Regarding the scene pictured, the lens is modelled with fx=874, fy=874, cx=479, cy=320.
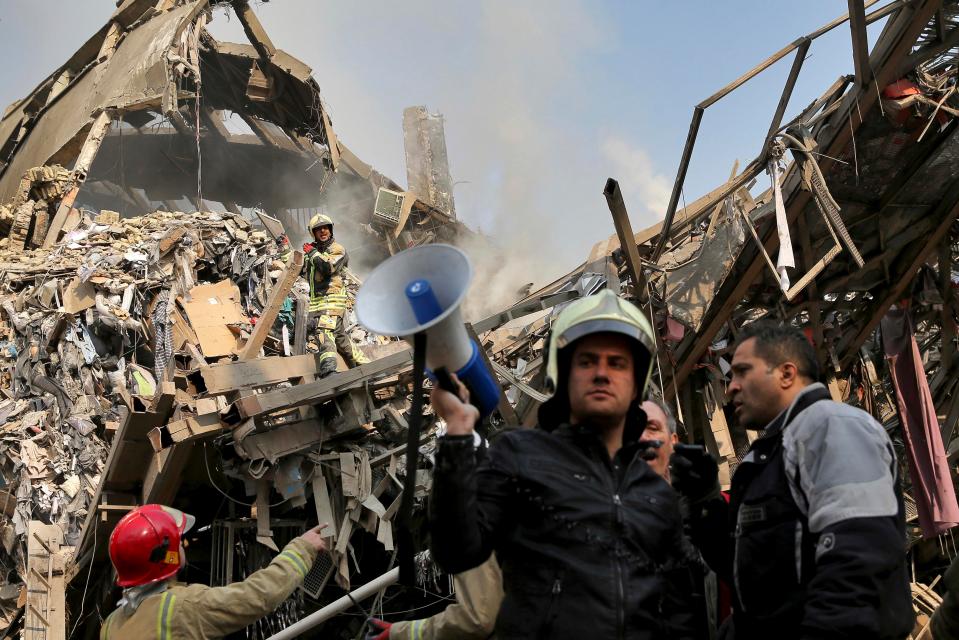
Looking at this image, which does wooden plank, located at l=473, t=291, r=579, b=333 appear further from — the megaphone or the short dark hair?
the megaphone

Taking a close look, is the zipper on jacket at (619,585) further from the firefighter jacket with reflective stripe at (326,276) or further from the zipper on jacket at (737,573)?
the firefighter jacket with reflective stripe at (326,276)

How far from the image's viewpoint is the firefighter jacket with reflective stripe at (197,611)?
3.67 metres

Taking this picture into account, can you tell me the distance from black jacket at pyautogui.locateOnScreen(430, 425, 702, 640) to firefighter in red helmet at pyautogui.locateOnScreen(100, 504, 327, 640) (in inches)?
67.8

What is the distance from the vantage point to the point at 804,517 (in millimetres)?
2389

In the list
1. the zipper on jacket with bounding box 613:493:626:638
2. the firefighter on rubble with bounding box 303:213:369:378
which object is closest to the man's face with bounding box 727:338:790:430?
the zipper on jacket with bounding box 613:493:626:638

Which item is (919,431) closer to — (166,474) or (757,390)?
(757,390)

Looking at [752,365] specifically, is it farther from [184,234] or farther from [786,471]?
[184,234]

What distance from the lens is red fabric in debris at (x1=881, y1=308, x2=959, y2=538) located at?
6469mm

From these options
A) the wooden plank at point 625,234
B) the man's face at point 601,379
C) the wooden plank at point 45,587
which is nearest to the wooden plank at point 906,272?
the wooden plank at point 625,234

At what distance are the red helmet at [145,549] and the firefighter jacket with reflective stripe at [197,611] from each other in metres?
0.10

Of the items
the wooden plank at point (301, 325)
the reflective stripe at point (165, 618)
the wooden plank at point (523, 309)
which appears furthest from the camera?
the wooden plank at point (301, 325)

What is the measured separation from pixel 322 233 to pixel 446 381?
22.6 feet

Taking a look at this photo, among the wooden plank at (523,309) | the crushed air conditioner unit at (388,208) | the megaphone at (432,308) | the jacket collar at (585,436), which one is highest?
the crushed air conditioner unit at (388,208)

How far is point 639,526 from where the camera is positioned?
2457mm
